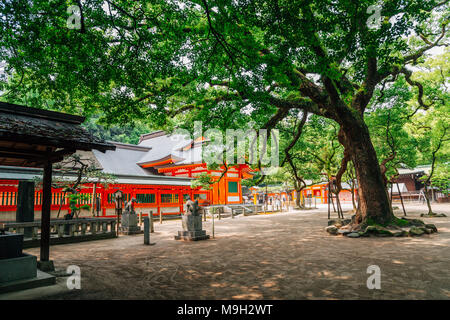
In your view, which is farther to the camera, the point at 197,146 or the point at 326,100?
the point at 197,146

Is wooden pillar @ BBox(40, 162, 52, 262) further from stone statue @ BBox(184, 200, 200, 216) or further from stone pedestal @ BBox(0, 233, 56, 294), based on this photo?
stone statue @ BBox(184, 200, 200, 216)

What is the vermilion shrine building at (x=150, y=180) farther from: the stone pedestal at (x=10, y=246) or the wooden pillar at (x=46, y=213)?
the stone pedestal at (x=10, y=246)

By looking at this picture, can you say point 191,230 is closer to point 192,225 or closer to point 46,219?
point 192,225

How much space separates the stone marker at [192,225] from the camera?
413 inches

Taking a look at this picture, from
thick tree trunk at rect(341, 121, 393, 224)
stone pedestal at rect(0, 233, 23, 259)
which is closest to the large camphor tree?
thick tree trunk at rect(341, 121, 393, 224)

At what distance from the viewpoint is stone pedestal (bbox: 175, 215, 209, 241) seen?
34.1 ft

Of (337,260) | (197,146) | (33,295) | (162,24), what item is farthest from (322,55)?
(197,146)

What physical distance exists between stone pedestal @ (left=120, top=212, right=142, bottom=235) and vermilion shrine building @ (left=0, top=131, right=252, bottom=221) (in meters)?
2.24

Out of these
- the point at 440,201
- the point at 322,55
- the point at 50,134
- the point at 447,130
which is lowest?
the point at 440,201

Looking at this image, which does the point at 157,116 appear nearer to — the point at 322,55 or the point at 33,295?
the point at 322,55

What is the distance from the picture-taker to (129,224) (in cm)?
1319
